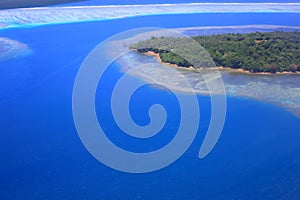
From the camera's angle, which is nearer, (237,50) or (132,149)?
(132,149)

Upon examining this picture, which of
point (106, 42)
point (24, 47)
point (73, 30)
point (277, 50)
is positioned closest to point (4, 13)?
point (73, 30)

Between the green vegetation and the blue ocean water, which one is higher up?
the green vegetation

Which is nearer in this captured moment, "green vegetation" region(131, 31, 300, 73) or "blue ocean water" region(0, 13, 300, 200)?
"blue ocean water" region(0, 13, 300, 200)

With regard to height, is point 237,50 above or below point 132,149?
above

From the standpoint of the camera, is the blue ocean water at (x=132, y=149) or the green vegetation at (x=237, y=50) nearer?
the blue ocean water at (x=132, y=149)

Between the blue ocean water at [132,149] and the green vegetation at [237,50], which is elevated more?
the green vegetation at [237,50]
